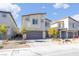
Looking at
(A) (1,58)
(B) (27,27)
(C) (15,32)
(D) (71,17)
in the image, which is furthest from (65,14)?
(A) (1,58)

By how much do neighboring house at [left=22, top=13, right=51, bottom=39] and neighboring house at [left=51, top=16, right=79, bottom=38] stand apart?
17.2 inches

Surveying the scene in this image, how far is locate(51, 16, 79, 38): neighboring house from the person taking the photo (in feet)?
30.7

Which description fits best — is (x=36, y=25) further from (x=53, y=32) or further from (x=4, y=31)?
(x=4, y=31)

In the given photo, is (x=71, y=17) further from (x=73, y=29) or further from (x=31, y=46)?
(x=31, y=46)

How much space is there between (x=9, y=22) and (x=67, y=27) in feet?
9.42

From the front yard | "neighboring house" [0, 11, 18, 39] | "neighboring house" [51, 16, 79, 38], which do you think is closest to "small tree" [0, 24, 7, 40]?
"neighboring house" [0, 11, 18, 39]

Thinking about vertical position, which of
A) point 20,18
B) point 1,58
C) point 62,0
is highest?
point 62,0

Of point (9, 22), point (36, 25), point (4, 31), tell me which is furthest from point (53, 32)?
point (4, 31)

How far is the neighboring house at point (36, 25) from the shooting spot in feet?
30.1

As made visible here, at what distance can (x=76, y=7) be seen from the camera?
8.98 metres

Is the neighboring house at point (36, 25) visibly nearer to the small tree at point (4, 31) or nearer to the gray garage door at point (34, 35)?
the gray garage door at point (34, 35)

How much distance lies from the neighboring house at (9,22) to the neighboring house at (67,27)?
179 centimetres

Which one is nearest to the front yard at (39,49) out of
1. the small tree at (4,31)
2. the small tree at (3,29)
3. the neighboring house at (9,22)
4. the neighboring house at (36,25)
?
the small tree at (4,31)

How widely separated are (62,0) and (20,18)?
2175 mm
